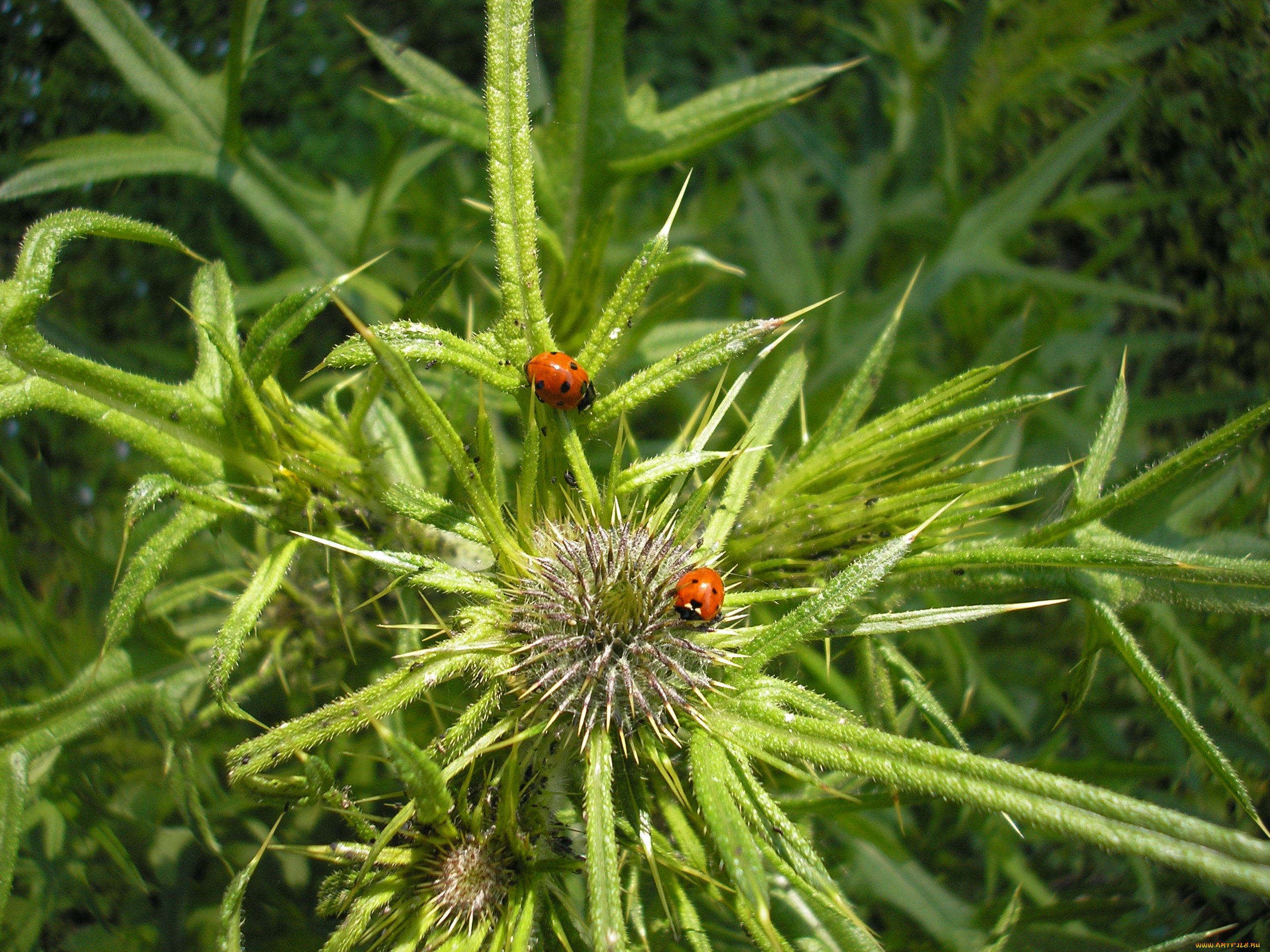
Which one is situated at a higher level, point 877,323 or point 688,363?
point 688,363

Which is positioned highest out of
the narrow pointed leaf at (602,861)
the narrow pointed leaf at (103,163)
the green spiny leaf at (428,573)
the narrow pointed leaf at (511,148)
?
the narrow pointed leaf at (103,163)

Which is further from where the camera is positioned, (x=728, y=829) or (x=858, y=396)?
(x=858, y=396)

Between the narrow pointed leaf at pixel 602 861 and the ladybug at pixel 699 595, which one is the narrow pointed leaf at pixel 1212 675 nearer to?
the ladybug at pixel 699 595

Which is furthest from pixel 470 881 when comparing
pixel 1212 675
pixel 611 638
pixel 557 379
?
pixel 1212 675

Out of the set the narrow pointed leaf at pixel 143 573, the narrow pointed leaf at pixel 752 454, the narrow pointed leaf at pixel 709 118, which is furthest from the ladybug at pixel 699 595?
the narrow pointed leaf at pixel 709 118

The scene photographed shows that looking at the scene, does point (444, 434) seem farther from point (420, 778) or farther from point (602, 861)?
Answer: point (602, 861)

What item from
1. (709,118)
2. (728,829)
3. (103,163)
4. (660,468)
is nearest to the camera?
(728,829)

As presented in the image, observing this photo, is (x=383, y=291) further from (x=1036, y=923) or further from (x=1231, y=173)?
(x=1231, y=173)
